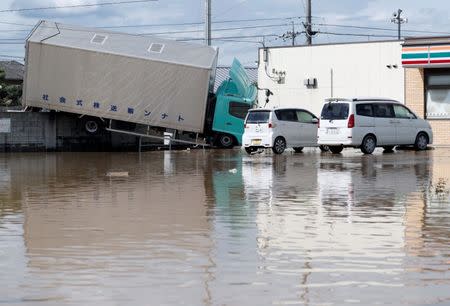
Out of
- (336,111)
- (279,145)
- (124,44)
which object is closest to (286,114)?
(279,145)

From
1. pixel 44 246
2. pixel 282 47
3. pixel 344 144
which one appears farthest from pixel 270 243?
pixel 282 47

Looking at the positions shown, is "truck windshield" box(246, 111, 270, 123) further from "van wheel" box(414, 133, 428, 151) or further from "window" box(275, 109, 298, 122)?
"van wheel" box(414, 133, 428, 151)

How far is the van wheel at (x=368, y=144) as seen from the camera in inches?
1111

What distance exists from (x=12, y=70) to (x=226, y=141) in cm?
5141

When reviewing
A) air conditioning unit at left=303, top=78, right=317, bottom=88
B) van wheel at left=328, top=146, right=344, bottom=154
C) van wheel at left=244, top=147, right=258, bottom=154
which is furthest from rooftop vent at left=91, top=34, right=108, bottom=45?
van wheel at left=328, top=146, right=344, bottom=154

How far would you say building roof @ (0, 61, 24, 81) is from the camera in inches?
3070

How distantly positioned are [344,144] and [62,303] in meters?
22.2

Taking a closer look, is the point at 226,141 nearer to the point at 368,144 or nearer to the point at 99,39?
the point at 99,39

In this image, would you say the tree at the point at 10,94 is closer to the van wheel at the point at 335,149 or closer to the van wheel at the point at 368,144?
the van wheel at the point at 335,149

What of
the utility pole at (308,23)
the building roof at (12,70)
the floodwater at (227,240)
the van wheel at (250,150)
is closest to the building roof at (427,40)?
the van wheel at (250,150)

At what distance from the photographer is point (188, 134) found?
34.6 meters

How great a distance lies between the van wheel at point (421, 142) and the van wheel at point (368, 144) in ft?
7.57

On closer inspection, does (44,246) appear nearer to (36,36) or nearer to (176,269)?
(176,269)

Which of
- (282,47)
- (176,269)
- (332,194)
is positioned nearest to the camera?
(176,269)
